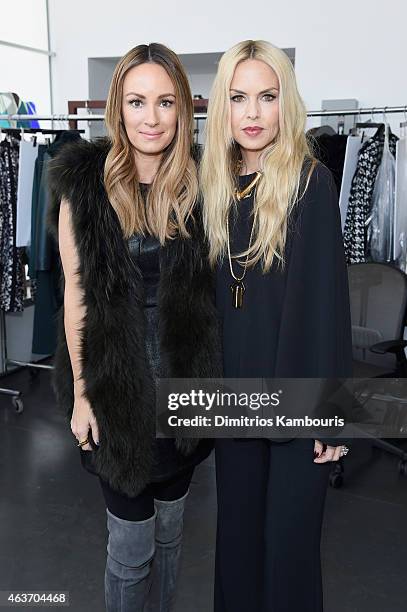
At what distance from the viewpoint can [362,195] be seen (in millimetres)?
3664

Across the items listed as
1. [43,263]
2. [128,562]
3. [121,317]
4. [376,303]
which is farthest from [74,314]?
[43,263]

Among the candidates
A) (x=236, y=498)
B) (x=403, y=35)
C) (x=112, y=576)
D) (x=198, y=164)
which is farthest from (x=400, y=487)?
(x=403, y=35)

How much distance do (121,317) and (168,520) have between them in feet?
1.97

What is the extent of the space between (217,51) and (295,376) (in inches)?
178

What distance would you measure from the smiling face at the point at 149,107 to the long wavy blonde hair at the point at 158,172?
2 cm

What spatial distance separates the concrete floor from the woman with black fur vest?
792mm

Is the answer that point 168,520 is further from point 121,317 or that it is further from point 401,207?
point 401,207

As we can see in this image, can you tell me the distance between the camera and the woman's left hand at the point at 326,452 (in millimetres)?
1573

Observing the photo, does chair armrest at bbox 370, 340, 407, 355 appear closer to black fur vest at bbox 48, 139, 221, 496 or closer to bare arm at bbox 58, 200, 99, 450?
black fur vest at bbox 48, 139, 221, 496

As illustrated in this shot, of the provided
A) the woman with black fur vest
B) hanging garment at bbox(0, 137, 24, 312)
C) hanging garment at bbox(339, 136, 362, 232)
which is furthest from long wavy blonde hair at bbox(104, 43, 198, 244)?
hanging garment at bbox(0, 137, 24, 312)

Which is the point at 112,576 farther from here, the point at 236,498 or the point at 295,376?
the point at 295,376

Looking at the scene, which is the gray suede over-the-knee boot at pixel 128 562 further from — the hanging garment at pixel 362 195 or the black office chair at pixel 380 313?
the hanging garment at pixel 362 195

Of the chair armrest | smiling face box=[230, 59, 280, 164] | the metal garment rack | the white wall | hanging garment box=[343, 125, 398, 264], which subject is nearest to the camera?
smiling face box=[230, 59, 280, 164]

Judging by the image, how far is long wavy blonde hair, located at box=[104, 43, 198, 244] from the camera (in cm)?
151
